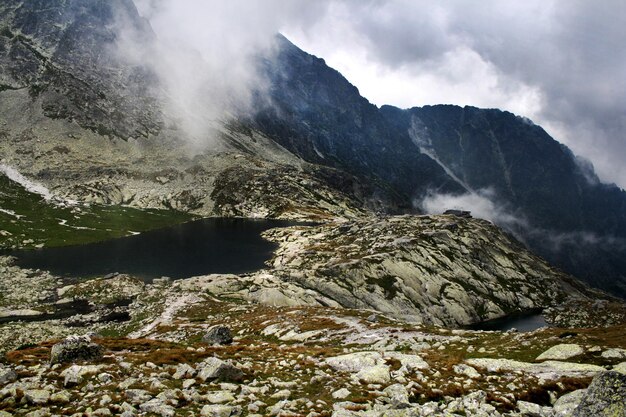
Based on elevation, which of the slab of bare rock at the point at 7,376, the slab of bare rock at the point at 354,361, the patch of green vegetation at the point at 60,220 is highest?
the patch of green vegetation at the point at 60,220

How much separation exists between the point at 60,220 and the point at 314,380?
164 m

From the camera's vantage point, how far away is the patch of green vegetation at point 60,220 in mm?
128388

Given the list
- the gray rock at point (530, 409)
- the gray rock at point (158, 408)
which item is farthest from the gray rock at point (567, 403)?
the gray rock at point (158, 408)

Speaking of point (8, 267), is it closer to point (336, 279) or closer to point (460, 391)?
point (336, 279)

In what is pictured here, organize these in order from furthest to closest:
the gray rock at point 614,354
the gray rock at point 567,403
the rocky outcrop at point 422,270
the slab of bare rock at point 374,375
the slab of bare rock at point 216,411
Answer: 1. the rocky outcrop at point 422,270
2. the gray rock at point 614,354
3. the slab of bare rock at point 374,375
4. the gray rock at point 567,403
5. the slab of bare rock at point 216,411

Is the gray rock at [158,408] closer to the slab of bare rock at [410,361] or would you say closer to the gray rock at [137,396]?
the gray rock at [137,396]

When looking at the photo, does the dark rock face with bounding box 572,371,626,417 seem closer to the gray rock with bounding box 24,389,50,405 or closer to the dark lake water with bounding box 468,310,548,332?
the gray rock with bounding box 24,389,50,405

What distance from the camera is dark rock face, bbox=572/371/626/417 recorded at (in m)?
12.7

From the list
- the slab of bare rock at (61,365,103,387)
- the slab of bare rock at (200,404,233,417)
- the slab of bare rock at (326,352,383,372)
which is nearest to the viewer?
the slab of bare rock at (200,404,233,417)

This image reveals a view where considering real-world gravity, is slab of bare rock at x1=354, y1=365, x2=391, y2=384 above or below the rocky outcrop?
below

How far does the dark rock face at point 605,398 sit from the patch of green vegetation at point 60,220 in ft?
466

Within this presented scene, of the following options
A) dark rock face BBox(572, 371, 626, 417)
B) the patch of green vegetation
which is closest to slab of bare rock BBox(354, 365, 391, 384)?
dark rock face BBox(572, 371, 626, 417)

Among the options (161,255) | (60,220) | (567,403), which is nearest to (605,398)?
(567,403)

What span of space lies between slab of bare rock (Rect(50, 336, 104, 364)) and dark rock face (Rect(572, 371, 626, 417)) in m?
22.5
